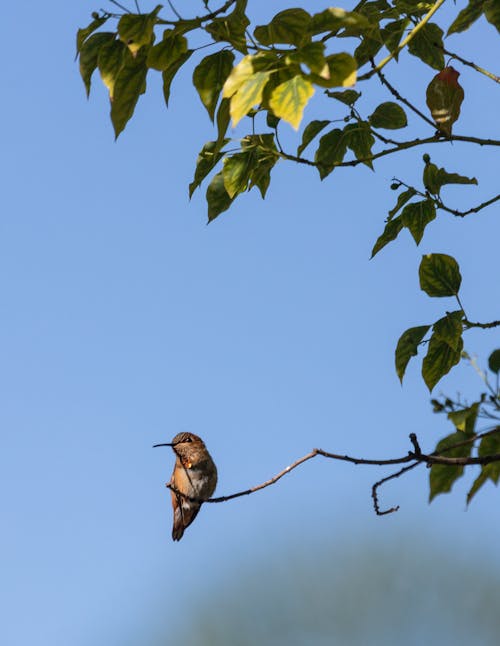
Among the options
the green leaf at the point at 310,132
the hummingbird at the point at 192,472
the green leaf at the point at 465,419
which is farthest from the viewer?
the hummingbird at the point at 192,472

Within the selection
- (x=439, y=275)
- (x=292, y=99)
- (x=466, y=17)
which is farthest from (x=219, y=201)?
(x=292, y=99)

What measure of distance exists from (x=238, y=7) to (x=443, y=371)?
6.48 feet

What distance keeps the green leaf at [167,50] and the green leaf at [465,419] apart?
7.00 ft

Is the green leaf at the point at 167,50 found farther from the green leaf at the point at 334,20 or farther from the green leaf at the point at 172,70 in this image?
the green leaf at the point at 334,20

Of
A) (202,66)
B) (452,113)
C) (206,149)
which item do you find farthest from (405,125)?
(202,66)

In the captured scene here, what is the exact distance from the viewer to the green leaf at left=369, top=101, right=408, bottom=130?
493 cm

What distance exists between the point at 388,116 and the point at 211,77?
4.72 ft

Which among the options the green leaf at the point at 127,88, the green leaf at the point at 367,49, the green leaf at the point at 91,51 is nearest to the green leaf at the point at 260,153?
the green leaf at the point at 367,49

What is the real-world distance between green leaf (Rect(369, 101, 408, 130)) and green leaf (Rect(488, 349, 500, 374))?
1.29 metres

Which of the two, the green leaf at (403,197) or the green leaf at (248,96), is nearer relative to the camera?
the green leaf at (248,96)

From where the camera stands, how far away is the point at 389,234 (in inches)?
197

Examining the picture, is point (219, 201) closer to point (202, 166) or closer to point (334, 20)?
point (202, 166)

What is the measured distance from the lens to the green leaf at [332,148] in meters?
4.86

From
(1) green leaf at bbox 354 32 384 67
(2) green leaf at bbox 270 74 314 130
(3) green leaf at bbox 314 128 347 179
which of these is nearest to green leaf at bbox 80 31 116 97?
(2) green leaf at bbox 270 74 314 130
